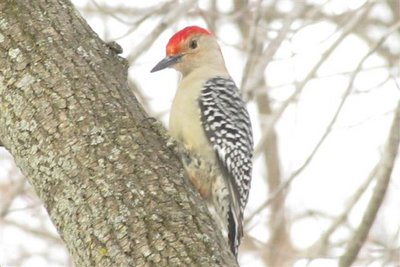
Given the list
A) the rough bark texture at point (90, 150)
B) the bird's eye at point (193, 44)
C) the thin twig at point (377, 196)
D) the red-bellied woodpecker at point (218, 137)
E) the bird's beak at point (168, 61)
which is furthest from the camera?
the bird's eye at point (193, 44)

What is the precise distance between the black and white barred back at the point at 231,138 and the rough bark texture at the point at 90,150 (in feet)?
4.26

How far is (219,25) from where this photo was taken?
665 centimetres

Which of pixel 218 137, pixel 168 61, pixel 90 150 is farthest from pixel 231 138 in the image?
pixel 90 150

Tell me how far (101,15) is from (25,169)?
364 cm

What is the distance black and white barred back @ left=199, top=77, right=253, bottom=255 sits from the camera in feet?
14.6

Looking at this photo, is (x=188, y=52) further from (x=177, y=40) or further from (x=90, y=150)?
(x=90, y=150)

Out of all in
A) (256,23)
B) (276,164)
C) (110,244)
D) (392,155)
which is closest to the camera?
(110,244)

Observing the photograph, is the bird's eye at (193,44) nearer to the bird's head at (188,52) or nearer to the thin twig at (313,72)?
the bird's head at (188,52)

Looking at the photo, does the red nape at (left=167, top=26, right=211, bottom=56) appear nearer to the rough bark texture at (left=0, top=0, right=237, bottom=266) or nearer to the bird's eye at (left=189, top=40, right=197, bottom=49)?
the bird's eye at (left=189, top=40, right=197, bottom=49)

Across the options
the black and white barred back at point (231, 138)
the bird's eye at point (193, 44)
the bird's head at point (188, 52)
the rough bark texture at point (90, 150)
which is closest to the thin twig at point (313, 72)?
the black and white barred back at point (231, 138)

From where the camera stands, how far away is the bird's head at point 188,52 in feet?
17.1

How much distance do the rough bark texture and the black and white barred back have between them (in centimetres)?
130

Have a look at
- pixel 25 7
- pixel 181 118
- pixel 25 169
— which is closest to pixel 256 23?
pixel 181 118

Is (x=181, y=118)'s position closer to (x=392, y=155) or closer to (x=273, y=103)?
(x=392, y=155)
